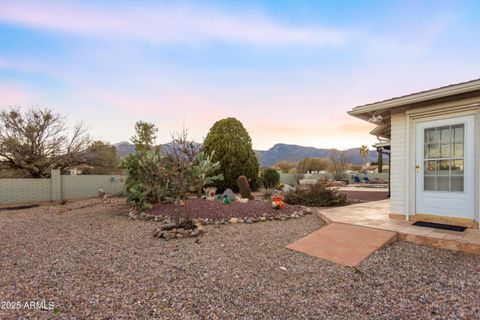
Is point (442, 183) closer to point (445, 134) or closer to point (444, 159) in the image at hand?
point (444, 159)

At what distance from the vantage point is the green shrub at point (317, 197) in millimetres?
7973

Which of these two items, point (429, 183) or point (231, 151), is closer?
point (429, 183)

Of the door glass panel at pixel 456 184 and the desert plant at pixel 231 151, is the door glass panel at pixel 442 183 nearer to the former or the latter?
the door glass panel at pixel 456 184

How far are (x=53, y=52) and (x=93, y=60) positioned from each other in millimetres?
1058

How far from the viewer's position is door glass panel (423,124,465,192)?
4.32 m

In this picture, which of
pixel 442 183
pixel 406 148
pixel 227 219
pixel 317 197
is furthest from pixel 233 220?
pixel 442 183

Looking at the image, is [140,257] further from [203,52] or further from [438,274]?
[203,52]

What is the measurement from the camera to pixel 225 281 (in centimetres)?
263

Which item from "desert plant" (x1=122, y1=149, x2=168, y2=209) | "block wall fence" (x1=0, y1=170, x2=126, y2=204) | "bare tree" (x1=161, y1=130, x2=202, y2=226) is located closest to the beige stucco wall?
"block wall fence" (x1=0, y1=170, x2=126, y2=204)

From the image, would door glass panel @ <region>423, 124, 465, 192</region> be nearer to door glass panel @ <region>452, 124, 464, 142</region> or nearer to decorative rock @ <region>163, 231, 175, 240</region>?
door glass panel @ <region>452, 124, 464, 142</region>

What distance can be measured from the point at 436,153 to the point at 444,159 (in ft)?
0.55

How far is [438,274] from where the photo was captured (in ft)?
9.20

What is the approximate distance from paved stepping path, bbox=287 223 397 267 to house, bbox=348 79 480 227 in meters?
1.33

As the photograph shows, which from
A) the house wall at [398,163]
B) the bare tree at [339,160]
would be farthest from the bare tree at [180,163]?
the bare tree at [339,160]
